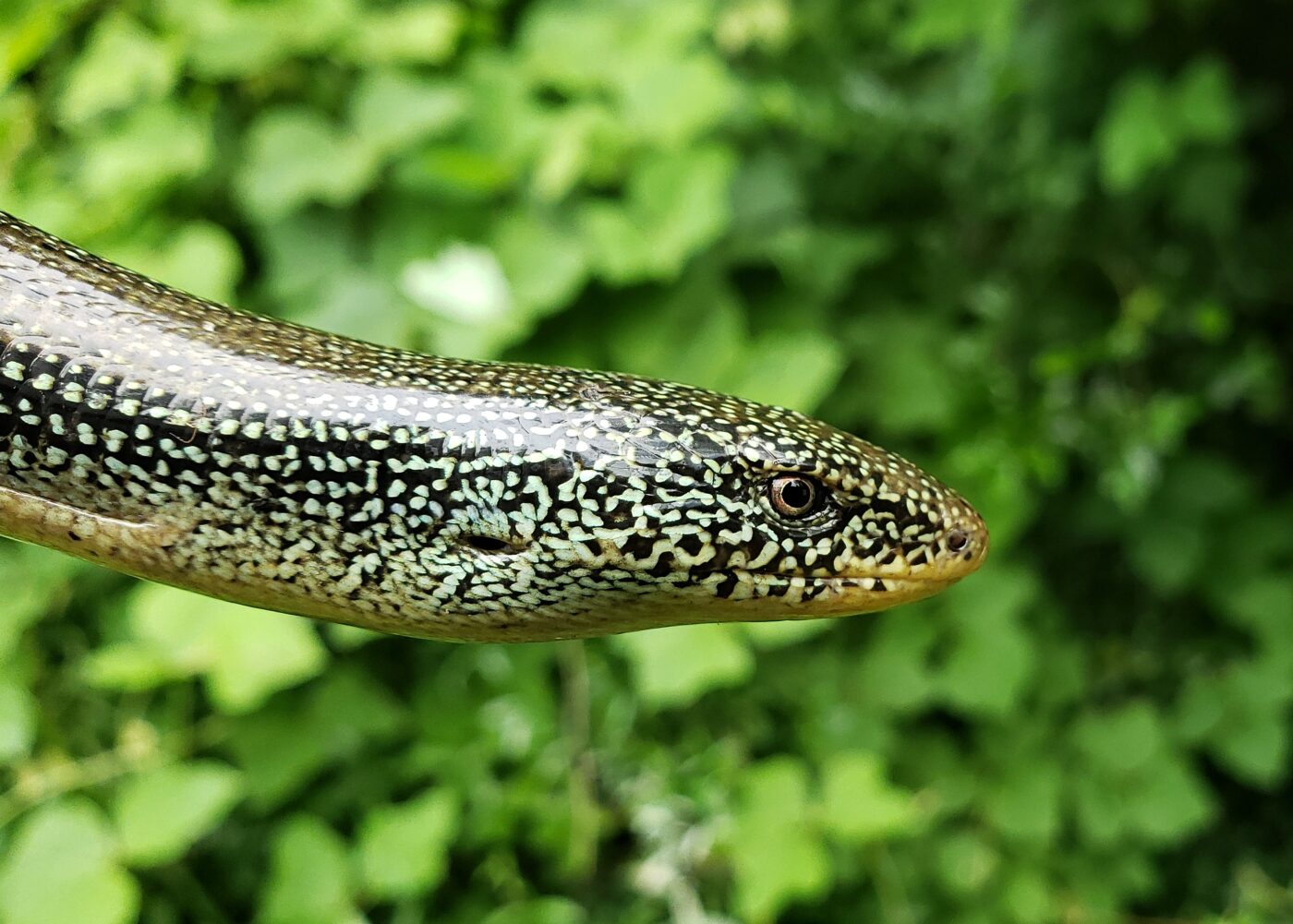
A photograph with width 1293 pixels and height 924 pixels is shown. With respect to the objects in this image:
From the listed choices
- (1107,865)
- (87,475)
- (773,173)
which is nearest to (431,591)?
(87,475)

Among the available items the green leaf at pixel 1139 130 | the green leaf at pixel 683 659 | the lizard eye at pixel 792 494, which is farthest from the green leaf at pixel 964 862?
the lizard eye at pixel 792 494

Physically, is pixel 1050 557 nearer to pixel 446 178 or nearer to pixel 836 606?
pixel 446 178

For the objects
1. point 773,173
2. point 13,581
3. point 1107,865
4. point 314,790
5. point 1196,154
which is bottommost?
point 1107,865

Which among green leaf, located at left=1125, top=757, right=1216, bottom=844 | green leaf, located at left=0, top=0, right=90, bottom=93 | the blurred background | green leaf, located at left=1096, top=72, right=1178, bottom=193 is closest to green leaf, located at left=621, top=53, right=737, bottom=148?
the blurred background

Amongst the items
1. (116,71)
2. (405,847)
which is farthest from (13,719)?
(116,71)

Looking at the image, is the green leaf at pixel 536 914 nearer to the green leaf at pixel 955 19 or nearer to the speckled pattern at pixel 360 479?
the speckled pattern at pixel 360 479

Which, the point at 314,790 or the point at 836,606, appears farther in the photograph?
the point at 314,790
